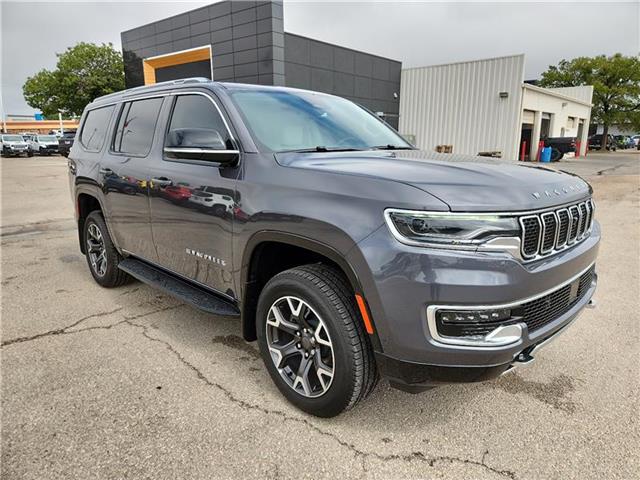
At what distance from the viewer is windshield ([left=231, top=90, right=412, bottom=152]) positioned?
3115 mm

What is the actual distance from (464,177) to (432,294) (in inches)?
25.2

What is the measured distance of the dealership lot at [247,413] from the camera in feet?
7.64

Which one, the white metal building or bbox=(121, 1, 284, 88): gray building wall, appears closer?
bbox=(121, 1, 284, 88): gray building wall

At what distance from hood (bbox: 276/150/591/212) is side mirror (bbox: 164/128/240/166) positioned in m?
0.32

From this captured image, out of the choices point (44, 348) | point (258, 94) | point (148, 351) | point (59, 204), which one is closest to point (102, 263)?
point (44, 348)

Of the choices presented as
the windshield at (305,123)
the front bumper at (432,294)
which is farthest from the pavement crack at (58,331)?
the front bumper at (432,294)

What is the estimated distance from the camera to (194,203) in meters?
3.23

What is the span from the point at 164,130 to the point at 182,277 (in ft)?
3.87

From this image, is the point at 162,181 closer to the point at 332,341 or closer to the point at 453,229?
the point at 332,341

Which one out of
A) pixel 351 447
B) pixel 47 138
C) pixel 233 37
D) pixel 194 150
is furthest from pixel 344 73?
pixel 47 138

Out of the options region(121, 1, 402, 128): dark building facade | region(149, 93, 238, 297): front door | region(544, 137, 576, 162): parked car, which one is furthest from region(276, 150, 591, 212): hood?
region(544, 137, 576, 162): parked car

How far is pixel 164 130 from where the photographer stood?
3.70 m

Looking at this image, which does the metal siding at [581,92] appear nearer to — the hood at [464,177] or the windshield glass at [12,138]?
the windshield glass at [12,138]

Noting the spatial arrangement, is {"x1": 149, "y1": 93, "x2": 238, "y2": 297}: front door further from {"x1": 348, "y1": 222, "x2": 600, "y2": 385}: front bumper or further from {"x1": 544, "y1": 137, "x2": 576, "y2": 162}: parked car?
{"x1": 544, "y1": 137, "x2": 576, "y2": 162}: parked car
